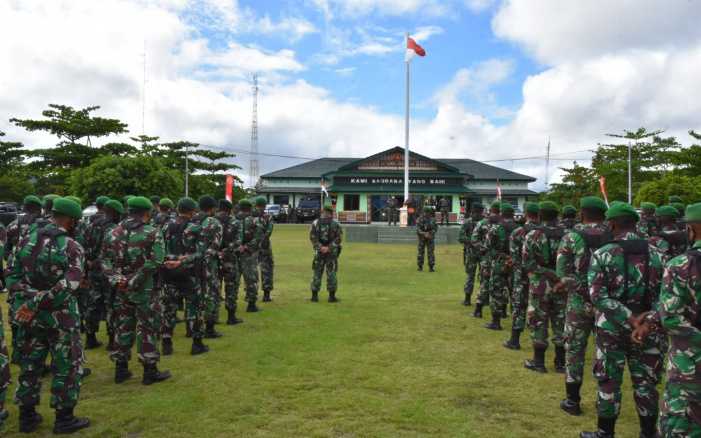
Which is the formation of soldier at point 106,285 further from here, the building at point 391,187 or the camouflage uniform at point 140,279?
the building at point 391,187

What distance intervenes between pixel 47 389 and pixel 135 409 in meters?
1.45

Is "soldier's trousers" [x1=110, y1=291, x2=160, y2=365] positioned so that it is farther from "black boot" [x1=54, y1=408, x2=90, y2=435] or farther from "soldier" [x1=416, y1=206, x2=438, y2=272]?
"soldier" [x1=416, y1=206, x2=438, y2=272]

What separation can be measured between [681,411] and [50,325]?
491 cm

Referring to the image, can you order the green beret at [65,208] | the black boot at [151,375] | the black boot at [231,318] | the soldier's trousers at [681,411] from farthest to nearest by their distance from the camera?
1. the black boot at [231,318]
2. the black boot at [151,375]
3. the green beret at [65,208]
4. the soldier's trousers at [681,411]

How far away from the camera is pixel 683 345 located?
2877 millimetres

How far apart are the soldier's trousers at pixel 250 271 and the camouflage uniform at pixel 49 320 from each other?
179 inches

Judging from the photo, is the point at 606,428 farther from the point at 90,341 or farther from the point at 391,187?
the point at 391,187

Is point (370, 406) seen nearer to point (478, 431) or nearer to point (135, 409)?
point (478, 431)

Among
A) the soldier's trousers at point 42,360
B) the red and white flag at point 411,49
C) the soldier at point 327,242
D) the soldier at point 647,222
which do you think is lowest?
the soldier's trousers at point 42,360

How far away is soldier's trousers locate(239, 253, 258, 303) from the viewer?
855cm

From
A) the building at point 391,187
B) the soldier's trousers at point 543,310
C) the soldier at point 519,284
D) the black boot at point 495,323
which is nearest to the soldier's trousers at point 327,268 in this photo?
the black boot at point 495,323

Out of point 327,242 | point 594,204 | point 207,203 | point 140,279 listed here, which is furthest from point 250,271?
point 594,204

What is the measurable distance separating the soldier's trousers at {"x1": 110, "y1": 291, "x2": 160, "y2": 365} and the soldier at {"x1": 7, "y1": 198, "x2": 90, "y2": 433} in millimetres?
933

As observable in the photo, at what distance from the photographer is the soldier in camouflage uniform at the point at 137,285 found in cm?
498
